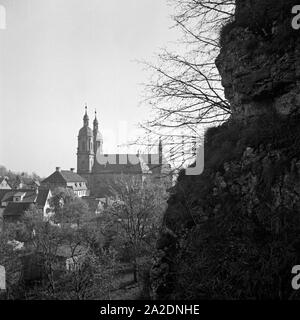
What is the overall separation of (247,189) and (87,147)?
252ft

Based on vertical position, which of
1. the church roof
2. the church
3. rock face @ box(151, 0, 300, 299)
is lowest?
rock face @ box(151, 0, 300, 299)

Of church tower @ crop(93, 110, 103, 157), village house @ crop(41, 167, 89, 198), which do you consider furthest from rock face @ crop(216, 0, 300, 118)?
church tower @ crop(93, 110, 103, 157)

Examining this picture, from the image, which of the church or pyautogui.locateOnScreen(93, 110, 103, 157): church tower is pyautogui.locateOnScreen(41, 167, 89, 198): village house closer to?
the church

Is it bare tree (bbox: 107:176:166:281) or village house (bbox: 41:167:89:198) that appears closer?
bare tree (bbox: 107:176:166:281)

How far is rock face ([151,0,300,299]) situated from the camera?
3.60 meters

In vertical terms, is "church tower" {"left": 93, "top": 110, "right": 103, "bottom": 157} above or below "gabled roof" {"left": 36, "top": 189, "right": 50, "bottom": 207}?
above

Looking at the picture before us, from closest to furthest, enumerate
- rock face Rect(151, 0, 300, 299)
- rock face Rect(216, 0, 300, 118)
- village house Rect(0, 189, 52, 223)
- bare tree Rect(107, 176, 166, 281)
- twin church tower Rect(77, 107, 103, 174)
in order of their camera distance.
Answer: rock face Rect(151, 0, 300, 299), rock face Rect(216, 0, 300, 118), bare tree Rect(107, 176, 166, 281), village house Rect(0, 189, 52, 223), twin church tower Rect(77, 107, 103, 174)

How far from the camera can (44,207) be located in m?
44.2

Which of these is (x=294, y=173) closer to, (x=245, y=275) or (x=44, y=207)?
(x=245, y=275)

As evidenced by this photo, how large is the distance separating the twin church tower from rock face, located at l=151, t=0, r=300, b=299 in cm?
7355

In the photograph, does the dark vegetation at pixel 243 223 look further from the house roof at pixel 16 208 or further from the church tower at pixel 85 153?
the church tower at pixel 85 153
